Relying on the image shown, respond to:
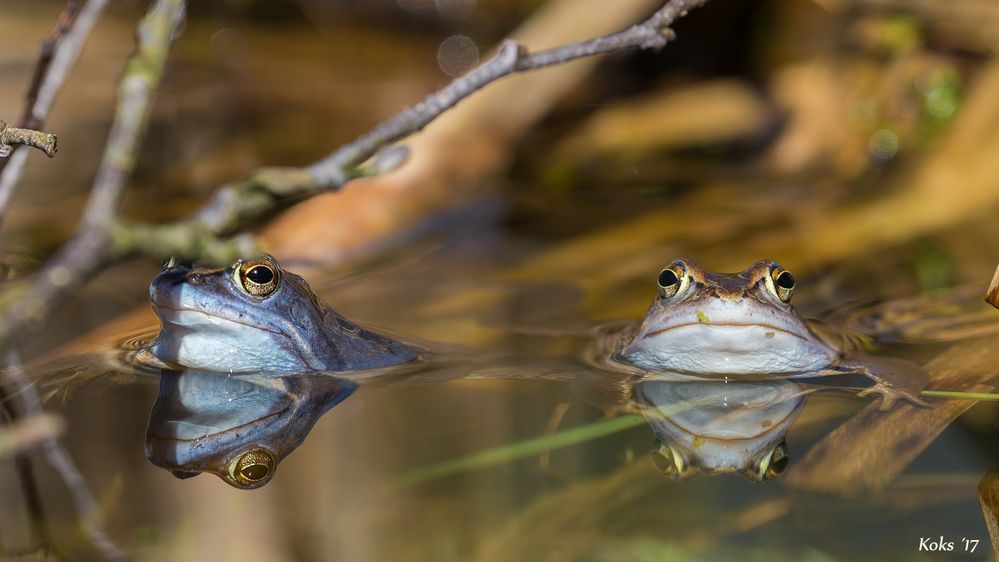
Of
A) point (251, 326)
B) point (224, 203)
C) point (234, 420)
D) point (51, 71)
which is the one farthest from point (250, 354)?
point (51, 71)

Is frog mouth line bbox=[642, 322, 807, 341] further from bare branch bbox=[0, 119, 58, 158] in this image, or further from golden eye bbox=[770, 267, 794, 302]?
bare branch bbox=[0, 119, 58, 158]

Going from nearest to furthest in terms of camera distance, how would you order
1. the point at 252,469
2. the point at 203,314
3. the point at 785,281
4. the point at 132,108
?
the point at 132,108 < the point at 252,469 < the point at 203,314 < the point at 785,281

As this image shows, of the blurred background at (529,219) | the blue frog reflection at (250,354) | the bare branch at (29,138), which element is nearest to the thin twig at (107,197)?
the bare branch at (29,138)

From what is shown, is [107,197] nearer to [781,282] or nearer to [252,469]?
[252,469]

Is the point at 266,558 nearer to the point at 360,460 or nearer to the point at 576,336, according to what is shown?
the point at 360,460

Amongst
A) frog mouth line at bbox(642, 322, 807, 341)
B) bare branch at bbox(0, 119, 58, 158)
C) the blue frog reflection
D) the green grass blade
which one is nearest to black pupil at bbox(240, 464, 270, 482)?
the blue frog reflection
